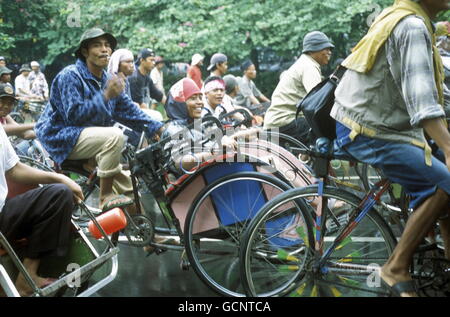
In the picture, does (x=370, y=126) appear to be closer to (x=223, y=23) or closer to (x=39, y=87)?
(x=223, y=23)

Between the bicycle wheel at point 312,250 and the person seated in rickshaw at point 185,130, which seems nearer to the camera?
the bicycle wheel at point 312,250

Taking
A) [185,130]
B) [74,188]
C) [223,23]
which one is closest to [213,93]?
[185,130]

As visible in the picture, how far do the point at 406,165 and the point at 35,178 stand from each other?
2.20 metres

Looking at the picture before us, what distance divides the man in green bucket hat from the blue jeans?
6.71ft

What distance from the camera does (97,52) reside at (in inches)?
199

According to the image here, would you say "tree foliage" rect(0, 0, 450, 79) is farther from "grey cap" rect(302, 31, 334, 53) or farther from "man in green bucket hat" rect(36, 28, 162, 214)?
"man in green bucket hat" rect(36, 28, 162, 214)

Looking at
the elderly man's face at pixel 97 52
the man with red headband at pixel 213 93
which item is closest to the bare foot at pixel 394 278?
→ the elderly man's face at pixel 97 52

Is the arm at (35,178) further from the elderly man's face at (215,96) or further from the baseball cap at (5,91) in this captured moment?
the elderly man's face at (215,96)

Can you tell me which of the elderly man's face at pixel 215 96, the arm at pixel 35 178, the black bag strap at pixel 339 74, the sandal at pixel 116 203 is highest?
Result: the black bag strap at pixel 339 74

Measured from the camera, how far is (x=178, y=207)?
4582mm

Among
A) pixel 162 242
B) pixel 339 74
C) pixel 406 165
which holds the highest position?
pixel 339 74

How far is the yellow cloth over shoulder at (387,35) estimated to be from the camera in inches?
124

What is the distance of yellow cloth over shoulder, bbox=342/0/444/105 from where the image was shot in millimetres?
3160

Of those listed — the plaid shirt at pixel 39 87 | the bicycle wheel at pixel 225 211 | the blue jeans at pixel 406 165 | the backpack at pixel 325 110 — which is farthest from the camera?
the plaid shirt at pixel 39 87
